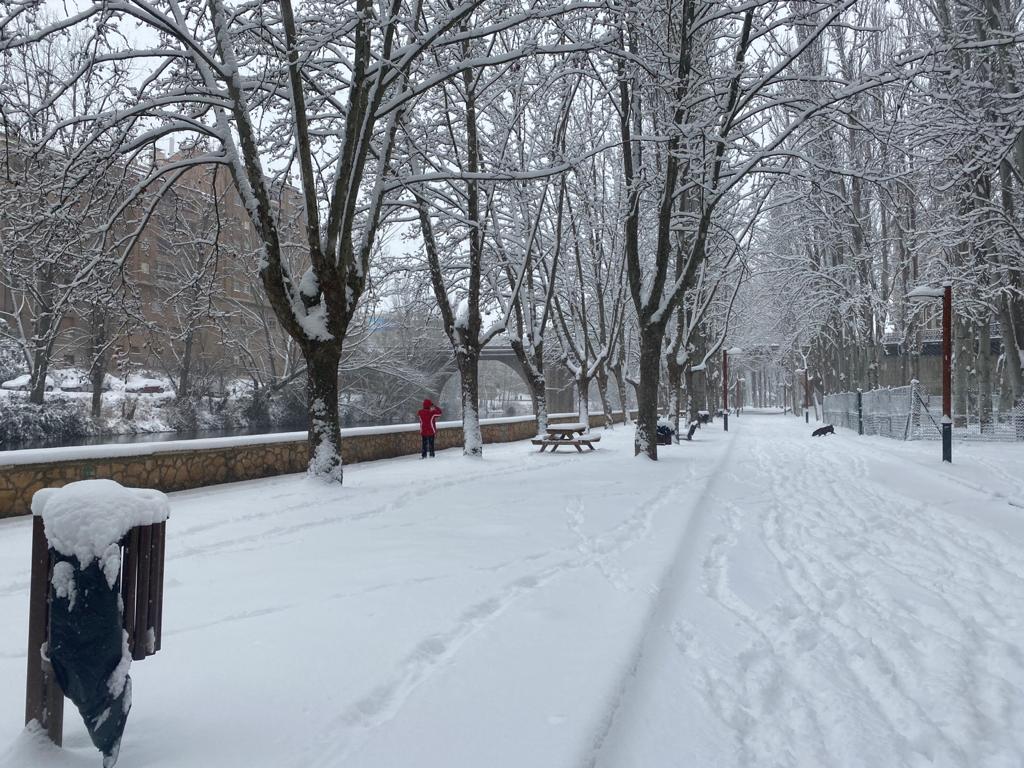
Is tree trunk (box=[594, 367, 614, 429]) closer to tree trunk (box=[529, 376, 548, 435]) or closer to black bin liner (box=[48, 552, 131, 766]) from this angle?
tree trunk (box=[529, 376, 548, 435])

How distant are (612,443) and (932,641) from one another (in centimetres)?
1935

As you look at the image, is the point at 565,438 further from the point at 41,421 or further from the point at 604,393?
the point at 604,393

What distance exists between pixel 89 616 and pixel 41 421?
22.4 metres

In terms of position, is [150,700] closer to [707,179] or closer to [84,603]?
[84,603]

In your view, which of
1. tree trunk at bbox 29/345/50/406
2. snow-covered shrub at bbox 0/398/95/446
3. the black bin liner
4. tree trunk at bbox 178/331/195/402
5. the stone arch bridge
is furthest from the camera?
the stone arch bridge

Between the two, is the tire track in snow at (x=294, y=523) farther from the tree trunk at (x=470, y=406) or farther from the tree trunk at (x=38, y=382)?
the tree trunk at (x=38, y=382)

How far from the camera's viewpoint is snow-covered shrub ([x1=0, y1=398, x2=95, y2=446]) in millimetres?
20234

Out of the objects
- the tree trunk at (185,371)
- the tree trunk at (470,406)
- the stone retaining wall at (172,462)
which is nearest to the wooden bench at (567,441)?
the tree trunk at (470,406)

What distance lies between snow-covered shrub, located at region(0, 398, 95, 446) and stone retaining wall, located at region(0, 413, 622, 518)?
11183 mm

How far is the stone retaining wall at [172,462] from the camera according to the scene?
9211mm

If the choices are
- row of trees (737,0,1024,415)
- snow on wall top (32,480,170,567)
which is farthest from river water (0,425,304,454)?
row of trees (737,0,1024,415)

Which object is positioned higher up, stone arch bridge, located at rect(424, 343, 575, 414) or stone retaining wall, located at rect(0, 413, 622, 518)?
stone arch bridge, located at rect(424, 343, 575, 414)

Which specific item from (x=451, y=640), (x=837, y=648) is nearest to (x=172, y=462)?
(x=451, y=640)

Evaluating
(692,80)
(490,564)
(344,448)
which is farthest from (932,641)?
(344,448)
